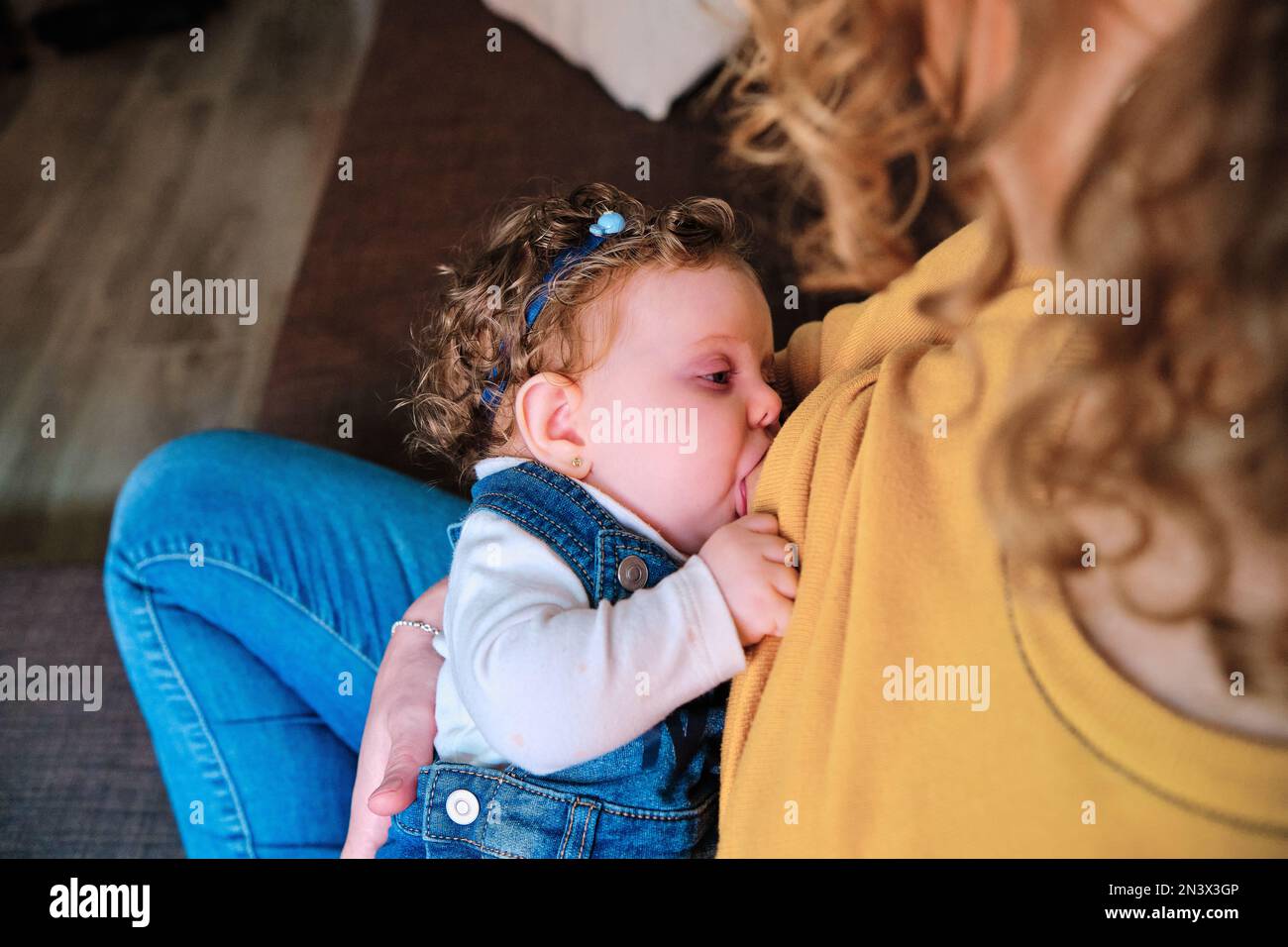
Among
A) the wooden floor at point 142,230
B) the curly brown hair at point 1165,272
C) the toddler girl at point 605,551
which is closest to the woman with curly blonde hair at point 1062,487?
the curly brown hair at point 1165,272

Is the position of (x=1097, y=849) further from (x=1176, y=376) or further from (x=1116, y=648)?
(x=1176, y=376)

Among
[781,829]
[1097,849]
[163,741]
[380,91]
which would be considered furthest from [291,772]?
[380,91]

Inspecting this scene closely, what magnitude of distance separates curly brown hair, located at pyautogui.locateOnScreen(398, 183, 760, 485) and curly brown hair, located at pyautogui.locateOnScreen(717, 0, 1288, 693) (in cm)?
36

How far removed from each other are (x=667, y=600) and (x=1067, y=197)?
0.41 meters

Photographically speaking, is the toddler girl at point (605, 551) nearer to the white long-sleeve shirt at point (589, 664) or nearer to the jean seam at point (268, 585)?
the white long-sleeve shirt at point (589, 664)

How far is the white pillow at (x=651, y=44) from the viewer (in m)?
1.71

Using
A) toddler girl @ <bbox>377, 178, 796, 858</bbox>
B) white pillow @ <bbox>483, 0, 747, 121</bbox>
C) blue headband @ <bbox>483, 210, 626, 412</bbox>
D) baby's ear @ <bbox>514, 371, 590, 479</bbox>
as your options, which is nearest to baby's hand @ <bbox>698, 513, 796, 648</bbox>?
toddler girl @ <bbox>377, 178, 796, 858</bbox>

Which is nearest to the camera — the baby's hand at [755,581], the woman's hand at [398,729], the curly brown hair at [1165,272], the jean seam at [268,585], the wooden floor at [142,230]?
the curly brown hair at [1165,272]

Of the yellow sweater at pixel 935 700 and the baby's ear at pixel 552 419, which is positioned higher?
the baby's ear at pixel 552 419

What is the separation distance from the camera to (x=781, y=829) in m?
0.69

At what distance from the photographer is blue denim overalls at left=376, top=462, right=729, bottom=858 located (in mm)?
873

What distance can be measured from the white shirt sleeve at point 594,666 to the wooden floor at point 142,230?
1271 mm

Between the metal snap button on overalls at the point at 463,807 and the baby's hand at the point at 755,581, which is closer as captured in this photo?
the baby's hand at the point at 755,581

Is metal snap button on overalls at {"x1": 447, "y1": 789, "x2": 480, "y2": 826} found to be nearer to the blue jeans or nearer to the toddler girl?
the toddler girl
